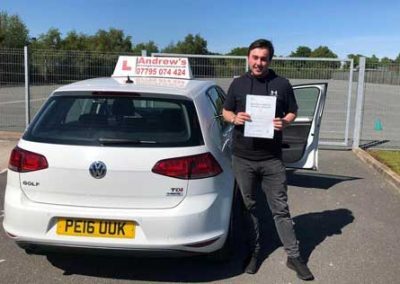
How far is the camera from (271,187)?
183 inches

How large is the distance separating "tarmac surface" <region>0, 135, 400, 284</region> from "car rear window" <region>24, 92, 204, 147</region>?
1.19 meters

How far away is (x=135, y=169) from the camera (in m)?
4.04

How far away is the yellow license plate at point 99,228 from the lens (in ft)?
13.2

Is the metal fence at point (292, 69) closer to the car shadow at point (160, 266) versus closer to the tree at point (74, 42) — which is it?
the car shadow at point (160, 266)

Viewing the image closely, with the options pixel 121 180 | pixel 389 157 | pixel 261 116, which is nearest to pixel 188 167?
pixel 121 180

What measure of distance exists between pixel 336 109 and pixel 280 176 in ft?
38.0

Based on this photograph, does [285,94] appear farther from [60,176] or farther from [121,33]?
[121,33]

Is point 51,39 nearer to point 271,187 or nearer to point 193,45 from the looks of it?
point 193,45

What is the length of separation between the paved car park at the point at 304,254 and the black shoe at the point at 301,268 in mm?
63

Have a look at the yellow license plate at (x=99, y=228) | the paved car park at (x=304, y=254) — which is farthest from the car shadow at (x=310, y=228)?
the yellow license plate at (x=99, y=228)

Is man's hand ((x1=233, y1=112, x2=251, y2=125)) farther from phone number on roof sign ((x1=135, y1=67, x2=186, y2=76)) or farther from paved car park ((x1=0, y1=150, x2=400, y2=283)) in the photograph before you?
phone number on roof sign ((x1=135, y1=67, x2=186, y2=76))

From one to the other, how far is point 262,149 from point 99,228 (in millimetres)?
1496

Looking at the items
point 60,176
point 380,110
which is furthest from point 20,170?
point 380,110

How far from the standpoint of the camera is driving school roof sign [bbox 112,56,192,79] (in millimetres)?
7211
